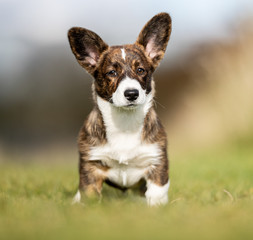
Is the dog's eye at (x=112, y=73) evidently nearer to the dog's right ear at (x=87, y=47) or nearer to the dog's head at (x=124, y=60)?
the dog's head at (x=124, y=60)

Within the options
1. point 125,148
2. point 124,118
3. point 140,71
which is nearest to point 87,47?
point 140,71

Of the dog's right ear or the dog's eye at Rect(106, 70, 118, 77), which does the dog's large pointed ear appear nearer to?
the dog's right ear

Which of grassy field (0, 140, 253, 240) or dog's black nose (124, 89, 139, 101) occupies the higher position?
dog's black nose (124, 89, 139, 101)

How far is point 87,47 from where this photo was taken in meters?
4.71

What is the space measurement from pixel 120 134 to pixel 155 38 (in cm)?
119

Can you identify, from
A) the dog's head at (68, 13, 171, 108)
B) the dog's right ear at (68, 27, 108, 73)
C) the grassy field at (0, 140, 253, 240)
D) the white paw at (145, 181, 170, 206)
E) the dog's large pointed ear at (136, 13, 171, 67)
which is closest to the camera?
the grassy field at (0, 140, 253, 240)

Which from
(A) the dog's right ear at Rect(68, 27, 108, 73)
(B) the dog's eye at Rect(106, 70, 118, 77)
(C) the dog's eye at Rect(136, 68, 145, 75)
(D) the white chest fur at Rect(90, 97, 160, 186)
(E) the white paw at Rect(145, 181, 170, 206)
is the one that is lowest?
(E) the white paw at Rect(145, 181, 170, 206)

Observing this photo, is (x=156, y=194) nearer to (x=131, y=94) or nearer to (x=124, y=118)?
(x=124, y=118)

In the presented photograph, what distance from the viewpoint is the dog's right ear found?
181 inches

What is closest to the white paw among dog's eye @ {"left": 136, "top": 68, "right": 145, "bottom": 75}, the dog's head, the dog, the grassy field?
the dog

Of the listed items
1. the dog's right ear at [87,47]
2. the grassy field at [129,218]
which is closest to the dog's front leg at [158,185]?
the grassy field at [129,218]

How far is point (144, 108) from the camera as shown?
14.6 ft

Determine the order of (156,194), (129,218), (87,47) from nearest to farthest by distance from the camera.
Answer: (129,218) < (156,194) < (87,47)

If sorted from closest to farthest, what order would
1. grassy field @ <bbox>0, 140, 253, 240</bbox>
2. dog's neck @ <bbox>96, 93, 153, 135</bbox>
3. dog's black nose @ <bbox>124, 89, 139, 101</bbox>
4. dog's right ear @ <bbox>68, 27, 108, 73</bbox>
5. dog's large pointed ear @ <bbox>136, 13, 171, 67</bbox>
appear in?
grassy field @ <bbox>0, 140, 253, 240</bbox>
dog's black nose @ <bbox>124, 89, 139, 101</bbox>
dog's neck @ <bbox>96, 93, 153, 135</bbox>
dog's right ear @ <bbox>68, 27, 108, 73</bbox>
dog's large pointed ear @ <bbox>136, 13, 171, 67</bbox>
